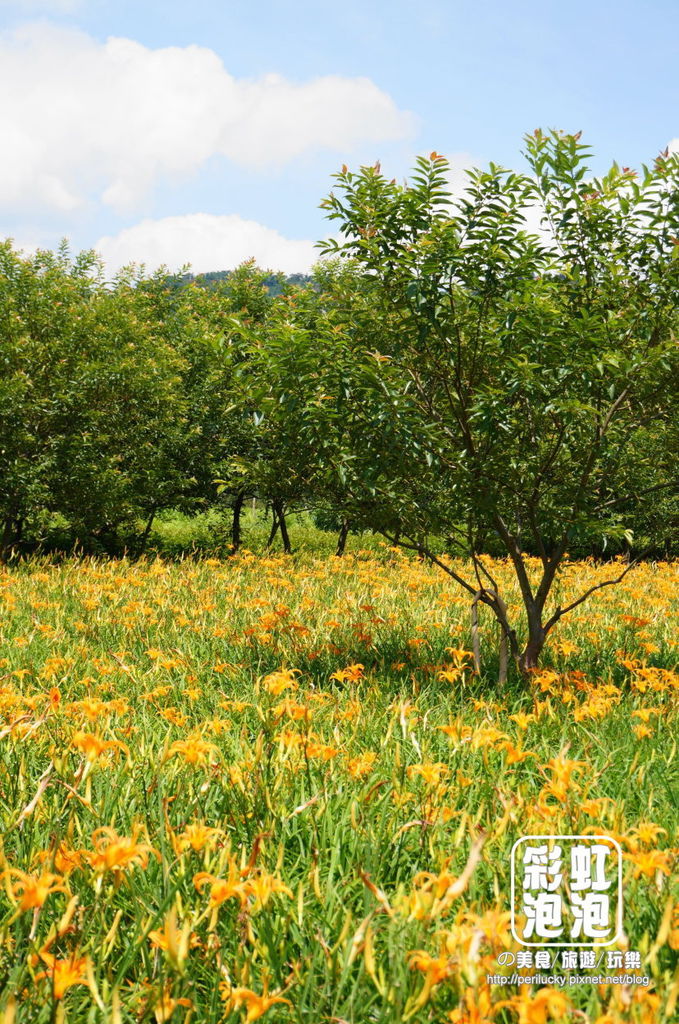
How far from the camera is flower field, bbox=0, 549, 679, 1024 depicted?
4.89 feet

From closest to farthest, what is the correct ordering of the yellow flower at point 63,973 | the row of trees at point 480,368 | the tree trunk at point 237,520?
the yellow flower at point 63,973 → the row of trees at point 480,368 → the tree trunk at point 237,520

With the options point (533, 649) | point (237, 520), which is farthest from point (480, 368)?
point (237, 520)

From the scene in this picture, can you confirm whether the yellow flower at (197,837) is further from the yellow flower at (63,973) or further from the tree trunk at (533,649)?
the tree trunk at (533,649)

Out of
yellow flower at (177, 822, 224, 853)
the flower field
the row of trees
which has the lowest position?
the flower field

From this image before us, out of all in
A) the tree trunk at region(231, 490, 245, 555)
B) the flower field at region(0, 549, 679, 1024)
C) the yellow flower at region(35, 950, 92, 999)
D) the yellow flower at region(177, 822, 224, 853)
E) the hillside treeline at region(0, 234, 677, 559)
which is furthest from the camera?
the tree trunk at region(231, 490, 245, 555)

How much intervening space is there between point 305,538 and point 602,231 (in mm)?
14273

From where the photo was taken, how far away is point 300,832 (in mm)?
2439

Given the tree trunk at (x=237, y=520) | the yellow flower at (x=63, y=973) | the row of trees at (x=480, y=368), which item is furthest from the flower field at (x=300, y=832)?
the tree trunk at (x=237, y=520)

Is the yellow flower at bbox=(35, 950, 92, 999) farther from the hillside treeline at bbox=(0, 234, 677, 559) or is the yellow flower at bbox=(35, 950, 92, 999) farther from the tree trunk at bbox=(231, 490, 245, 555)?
the tree trunk at bbox=(231, 490, 245, 555)

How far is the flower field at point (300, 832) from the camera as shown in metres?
1.49

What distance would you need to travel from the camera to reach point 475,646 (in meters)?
4.59

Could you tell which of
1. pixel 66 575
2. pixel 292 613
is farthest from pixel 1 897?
pixel 66 575

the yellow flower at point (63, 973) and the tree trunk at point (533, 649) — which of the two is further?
the tree trunk at point (533, 649)

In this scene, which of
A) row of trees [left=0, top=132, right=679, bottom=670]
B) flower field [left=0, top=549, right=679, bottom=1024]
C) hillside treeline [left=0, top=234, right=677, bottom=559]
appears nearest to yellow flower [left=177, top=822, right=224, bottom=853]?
flower field [left=0, top=549, right=679, bottom=1024]
